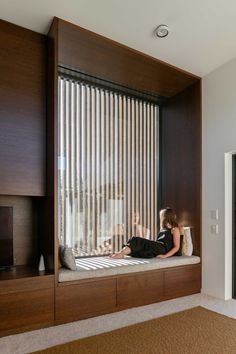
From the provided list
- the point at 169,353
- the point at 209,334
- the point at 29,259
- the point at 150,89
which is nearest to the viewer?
the point at 169,353

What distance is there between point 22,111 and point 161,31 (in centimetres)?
174

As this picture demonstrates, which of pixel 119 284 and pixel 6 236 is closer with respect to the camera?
pixel 6 236

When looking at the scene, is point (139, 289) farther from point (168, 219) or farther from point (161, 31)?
point (161, 31)

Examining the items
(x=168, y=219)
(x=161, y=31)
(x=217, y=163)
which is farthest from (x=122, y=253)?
(x=161, y=31)

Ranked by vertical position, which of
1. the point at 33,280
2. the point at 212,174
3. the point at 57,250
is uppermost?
the point at 212,174

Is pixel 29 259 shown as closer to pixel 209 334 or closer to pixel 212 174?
pixel 209 334

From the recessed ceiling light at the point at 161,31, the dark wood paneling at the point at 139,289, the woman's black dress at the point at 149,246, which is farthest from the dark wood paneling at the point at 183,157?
the recessed ceiling light at the point at 161,31

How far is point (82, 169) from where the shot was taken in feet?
13.9

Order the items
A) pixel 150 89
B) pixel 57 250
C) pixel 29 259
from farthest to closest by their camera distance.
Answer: pixel 150 89
pixel 29 259
pixel 57 250

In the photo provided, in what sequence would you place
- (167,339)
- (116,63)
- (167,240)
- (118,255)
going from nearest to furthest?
1. (167,339)
2. (116,63)
3. (118,255)
4. (167,240)

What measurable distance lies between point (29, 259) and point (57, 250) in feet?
1.99

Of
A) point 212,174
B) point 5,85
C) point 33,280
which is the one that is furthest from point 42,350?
point 212,174

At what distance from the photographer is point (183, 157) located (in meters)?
4.72

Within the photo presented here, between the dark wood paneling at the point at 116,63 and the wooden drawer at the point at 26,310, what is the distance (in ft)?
8.60
